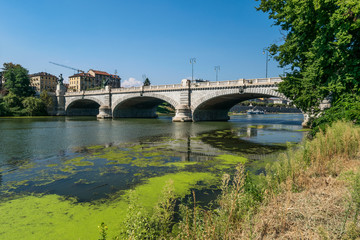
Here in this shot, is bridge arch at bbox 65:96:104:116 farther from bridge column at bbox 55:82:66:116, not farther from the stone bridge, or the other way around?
bridge column at bbox 55:82:66:116

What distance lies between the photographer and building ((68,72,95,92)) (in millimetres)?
135250

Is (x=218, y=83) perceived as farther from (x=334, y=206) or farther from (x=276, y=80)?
(x=334, y=206)

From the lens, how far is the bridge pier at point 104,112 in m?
60.5

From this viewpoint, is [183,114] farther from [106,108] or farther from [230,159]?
[230,159]

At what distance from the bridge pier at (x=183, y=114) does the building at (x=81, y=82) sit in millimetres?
103603

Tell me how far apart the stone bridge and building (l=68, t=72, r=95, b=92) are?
202 ft

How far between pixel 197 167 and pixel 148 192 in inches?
159

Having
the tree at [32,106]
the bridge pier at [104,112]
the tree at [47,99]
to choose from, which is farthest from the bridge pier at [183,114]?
the tree at [47,99]

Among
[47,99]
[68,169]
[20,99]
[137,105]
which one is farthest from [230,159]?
[47,99]

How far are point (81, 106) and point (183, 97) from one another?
167ft

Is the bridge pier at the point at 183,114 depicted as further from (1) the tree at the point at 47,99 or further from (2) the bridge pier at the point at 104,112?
(1) the tree at the point at 47,99

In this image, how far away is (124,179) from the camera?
29.8ft

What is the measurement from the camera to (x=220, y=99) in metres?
46.5

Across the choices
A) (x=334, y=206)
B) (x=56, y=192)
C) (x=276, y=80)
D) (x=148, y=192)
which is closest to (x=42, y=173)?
(x=56, y=192)
